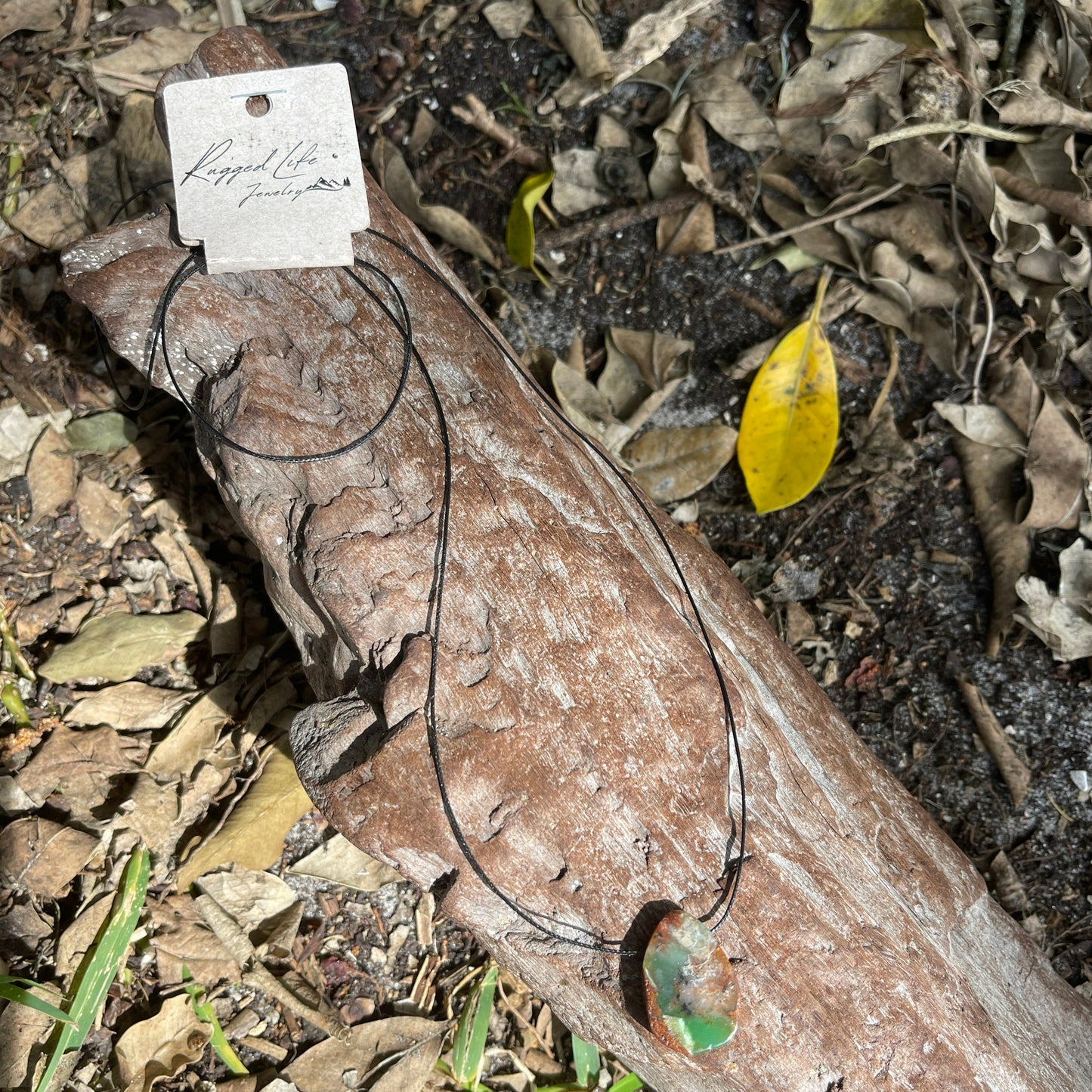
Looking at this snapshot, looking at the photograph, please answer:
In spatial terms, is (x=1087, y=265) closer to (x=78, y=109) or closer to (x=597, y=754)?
(x=597, y=754)

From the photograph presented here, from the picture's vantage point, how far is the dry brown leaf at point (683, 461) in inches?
84.7

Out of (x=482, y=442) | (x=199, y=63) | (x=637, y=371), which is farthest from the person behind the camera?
(x=637, y=371)

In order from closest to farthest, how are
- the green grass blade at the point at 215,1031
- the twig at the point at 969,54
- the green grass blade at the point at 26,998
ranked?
1. the green grass blade at the point at 26,998
2. the green grass blade at the point at 215,1031
3. the twig at the point at 969,54

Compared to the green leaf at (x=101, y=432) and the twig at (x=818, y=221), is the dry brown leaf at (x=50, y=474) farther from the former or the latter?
the twig at (x=818, y=221)

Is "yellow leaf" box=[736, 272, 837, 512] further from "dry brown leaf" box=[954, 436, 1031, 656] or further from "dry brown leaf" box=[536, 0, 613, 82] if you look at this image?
"dry brown leaf" box=[536, 0, 613, 82]

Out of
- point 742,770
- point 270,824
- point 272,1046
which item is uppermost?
point 742,770

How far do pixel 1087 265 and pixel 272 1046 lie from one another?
2378 millimetres

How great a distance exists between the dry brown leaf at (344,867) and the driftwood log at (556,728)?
0.47m

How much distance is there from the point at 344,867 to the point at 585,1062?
0.62 meters

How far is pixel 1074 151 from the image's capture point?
213 cm

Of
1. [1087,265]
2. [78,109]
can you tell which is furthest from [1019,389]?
A: [78,109]

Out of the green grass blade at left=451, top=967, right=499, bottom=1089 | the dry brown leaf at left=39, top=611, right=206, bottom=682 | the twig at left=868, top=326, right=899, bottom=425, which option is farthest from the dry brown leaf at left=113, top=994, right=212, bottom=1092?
the twig at left=868, top=326, right=899, bottom=425

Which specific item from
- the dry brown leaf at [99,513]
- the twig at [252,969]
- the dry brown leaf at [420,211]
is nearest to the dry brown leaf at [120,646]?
the dry brown leaf at [99,513]

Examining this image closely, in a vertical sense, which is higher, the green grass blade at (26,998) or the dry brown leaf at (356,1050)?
the green grass blade at (26,998)
